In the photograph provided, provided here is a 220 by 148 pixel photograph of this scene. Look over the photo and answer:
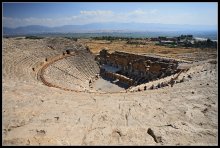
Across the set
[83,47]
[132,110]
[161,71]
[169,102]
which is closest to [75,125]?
[132,110]

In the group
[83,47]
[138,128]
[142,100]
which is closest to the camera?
[138,128]

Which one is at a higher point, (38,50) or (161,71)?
(38,50)

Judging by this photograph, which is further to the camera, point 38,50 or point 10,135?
point 38,50

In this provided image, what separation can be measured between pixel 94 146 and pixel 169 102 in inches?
317

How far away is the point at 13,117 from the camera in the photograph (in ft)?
38.6

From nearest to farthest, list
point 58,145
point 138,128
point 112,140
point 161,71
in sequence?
point 58,145 → point 112,140 → point 138,128 → point 161,71

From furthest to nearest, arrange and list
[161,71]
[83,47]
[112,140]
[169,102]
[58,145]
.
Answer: [83,47] → [161,71] → [169,102] → [112,140] → [58,145]

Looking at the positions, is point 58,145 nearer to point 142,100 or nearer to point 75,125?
point 75,125

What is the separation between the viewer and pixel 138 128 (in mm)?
11141

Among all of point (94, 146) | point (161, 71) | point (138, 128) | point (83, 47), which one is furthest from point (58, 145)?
point (83, 47)

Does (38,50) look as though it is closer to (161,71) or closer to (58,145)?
(161,71)

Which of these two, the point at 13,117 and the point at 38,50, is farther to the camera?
the point at 38,50

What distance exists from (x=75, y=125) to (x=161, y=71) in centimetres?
2411

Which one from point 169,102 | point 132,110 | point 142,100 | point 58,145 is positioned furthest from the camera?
point 142,100
